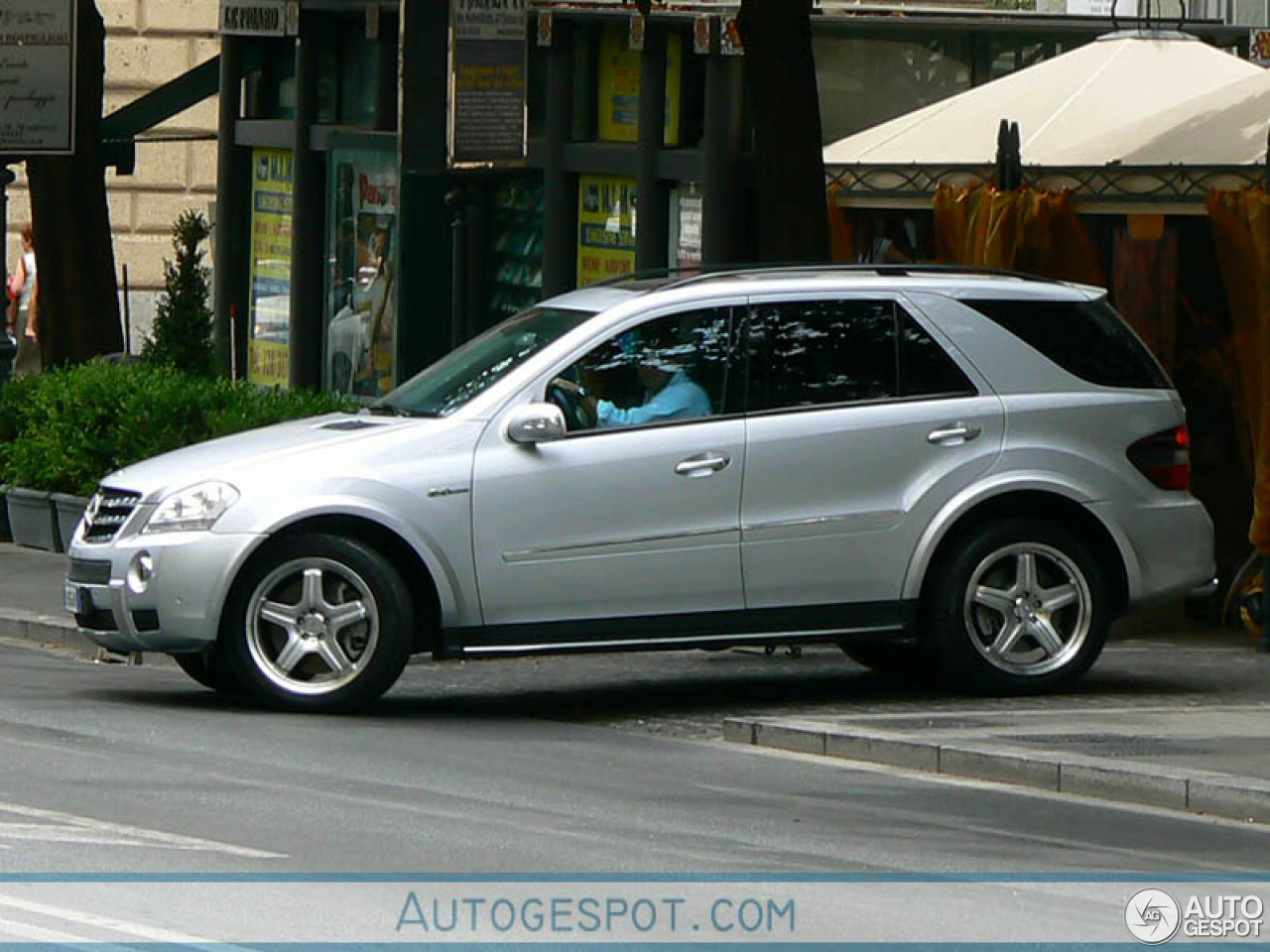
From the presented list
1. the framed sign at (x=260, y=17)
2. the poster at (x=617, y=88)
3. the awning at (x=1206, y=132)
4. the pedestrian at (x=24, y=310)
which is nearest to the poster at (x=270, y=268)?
the framed sign at (x=260, y=17)

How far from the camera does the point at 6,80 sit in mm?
18453

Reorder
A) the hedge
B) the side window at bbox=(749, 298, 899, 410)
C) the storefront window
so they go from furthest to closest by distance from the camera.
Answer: the storefront window < the hedge < the side window at bbox=(749, 298, 899, 410)

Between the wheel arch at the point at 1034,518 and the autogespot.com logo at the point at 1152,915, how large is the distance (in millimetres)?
3729

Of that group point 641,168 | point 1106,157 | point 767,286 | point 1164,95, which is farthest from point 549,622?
point 641,168

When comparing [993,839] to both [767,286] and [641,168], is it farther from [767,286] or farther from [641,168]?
[641,168]

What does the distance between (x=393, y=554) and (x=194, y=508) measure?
83 cm

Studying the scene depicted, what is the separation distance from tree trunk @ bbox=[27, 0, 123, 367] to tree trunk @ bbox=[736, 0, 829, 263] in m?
7.13

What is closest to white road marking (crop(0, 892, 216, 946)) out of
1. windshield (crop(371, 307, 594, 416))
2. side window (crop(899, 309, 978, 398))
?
windshield (crop(371, 307, 594, 416))

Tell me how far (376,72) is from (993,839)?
14.6 m

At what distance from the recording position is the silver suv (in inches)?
438

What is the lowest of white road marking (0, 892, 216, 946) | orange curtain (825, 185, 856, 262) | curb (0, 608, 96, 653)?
curb (0, 608, 96, 653)

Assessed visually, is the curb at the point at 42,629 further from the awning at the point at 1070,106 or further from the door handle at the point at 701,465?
the awning at the point at 1070,106

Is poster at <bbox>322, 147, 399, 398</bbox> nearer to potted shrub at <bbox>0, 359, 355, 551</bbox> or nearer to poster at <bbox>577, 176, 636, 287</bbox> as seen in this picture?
poster at <bbox>577, 176, 636, 287</bbox>

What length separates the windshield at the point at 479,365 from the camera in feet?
37.8
